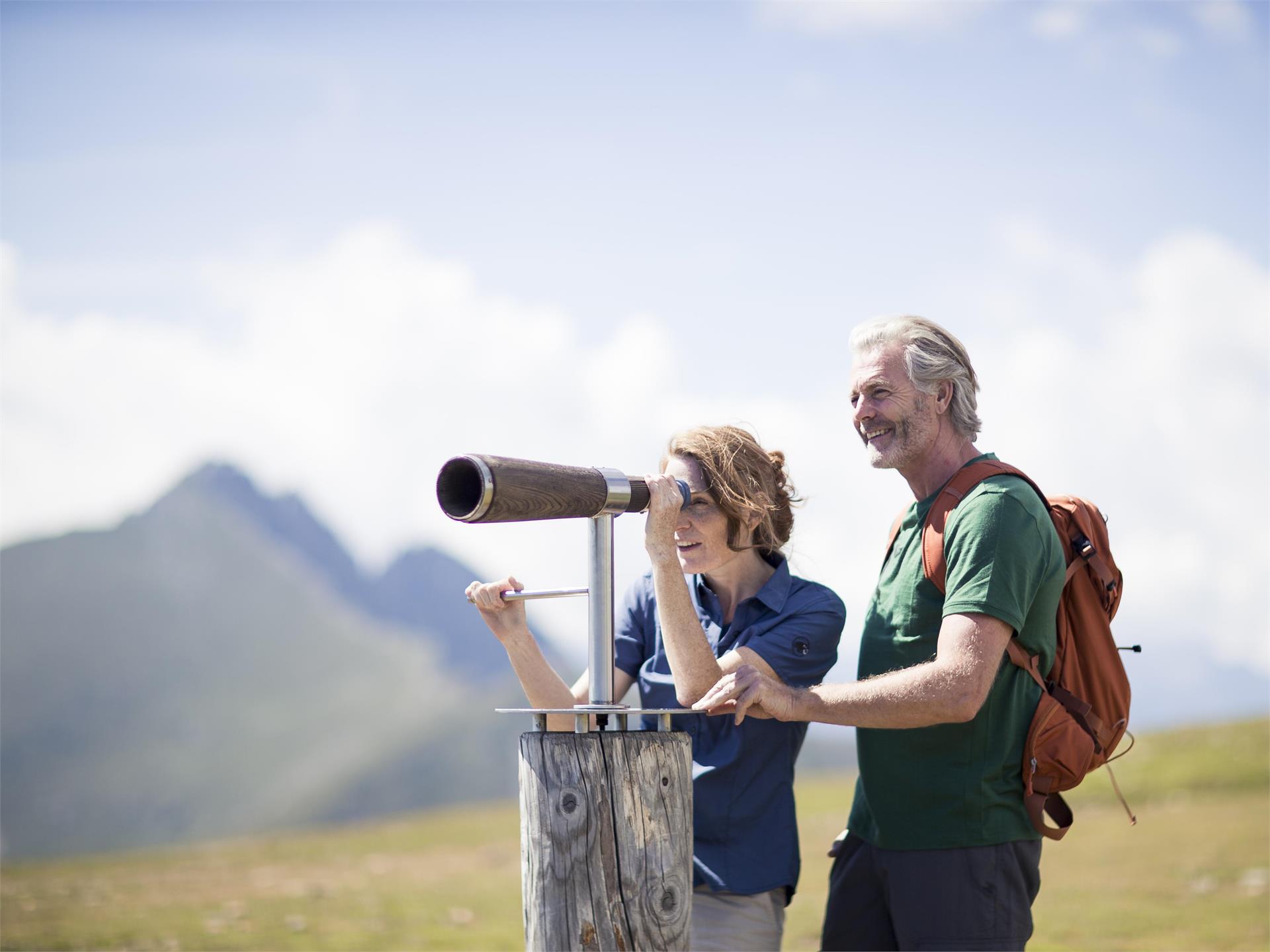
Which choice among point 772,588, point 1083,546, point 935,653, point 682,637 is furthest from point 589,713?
point 1083,546

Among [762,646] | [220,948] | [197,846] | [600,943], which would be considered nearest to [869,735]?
[762,646]

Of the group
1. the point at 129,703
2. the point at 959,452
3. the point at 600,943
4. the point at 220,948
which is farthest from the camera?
the point at 129,703

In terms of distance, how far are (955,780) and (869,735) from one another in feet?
1.42

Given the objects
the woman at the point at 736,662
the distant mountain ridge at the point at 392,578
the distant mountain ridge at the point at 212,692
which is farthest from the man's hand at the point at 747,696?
the distant mountain ridge at the point at 392,578

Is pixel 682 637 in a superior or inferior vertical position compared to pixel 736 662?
superior

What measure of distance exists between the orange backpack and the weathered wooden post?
1413 millimetres

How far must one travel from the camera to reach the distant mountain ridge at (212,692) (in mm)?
56031

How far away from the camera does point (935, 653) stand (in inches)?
161

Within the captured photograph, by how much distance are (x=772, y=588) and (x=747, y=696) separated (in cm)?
100

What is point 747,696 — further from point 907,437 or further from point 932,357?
point 932,357

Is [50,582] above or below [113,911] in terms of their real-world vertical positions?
above

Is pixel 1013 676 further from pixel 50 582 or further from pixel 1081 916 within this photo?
pixel 50 582

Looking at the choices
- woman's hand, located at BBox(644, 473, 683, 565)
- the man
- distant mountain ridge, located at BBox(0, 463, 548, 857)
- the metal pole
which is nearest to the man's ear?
the man

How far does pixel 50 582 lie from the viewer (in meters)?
62.4
